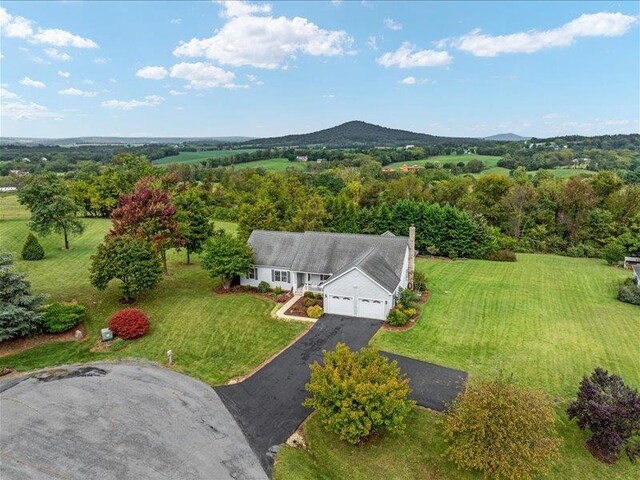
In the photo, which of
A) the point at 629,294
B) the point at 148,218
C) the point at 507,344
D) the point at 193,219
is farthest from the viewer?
the point at 193,219

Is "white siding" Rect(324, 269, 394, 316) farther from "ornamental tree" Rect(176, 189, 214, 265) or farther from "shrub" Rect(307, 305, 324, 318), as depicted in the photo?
"ornamental tree" Rect(176, 189, 214, 265)

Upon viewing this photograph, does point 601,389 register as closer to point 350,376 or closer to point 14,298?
point 350,376

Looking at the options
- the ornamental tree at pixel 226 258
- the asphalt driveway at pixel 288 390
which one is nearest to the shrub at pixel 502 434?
the asphalt driveway at pixel 288 390

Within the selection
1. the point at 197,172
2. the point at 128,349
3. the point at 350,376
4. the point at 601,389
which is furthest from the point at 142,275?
the point at 197,172

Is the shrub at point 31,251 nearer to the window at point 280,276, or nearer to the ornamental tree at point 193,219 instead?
the ornamental tree at point 193,219

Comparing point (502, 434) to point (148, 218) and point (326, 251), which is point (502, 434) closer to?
point (326, 251)

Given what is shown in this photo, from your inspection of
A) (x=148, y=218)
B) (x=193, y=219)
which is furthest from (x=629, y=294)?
(x=148, y=218)
